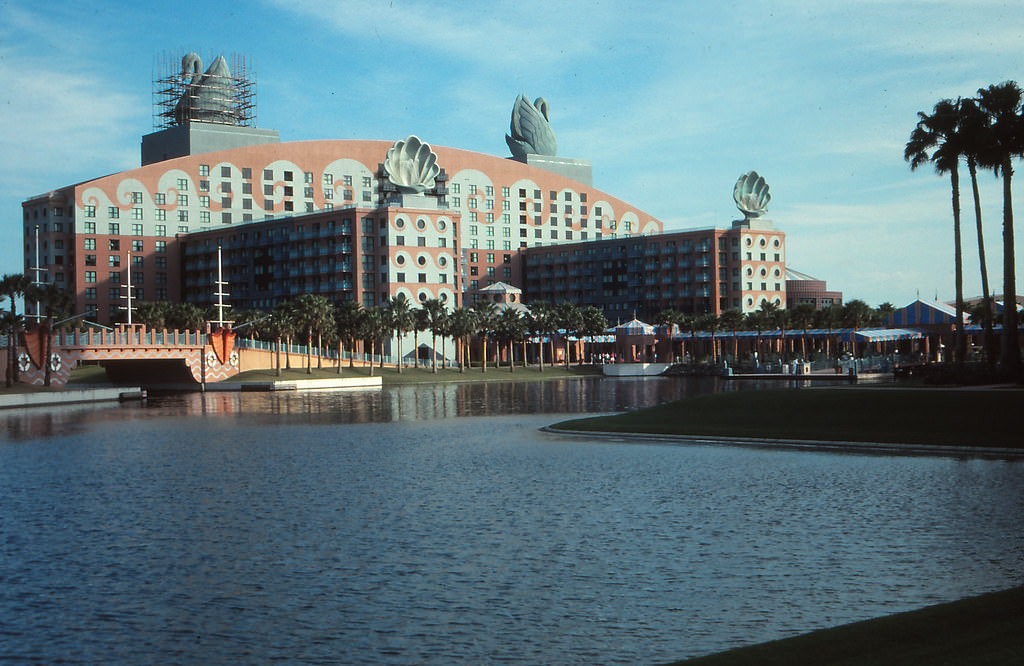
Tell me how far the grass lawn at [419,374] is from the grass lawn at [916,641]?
361 feet

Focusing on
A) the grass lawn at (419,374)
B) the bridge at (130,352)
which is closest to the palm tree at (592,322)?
the grass lawn at (419,374)

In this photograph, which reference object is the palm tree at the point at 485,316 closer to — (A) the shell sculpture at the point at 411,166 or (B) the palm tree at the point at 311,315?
(A) the shell sculpture at the point at 411,166

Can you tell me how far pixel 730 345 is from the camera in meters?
198

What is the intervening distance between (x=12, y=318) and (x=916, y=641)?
103m

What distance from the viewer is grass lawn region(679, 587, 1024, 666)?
1165 centimetres

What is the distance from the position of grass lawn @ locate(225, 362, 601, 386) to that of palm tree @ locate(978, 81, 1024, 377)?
80155 mm

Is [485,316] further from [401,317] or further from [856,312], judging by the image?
[856,312]

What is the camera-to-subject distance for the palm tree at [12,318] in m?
97.9

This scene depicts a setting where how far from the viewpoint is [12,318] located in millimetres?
100062

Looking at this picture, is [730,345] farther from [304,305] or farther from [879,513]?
[879,513]

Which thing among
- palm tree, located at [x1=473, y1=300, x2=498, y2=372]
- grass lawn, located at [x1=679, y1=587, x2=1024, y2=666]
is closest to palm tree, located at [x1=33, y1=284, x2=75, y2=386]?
palm tree, located at [x1=473, y1=300, x2=498, y2=372]

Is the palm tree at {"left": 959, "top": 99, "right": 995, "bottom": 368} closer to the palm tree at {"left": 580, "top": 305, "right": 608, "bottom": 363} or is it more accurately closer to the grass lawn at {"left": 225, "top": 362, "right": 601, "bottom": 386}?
the grass lawn at {"left": 225, "top": 362, "right": 601, "bottom": 386}

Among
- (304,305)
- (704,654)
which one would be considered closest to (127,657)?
(704,654)

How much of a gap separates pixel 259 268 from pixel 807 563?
17279cm
